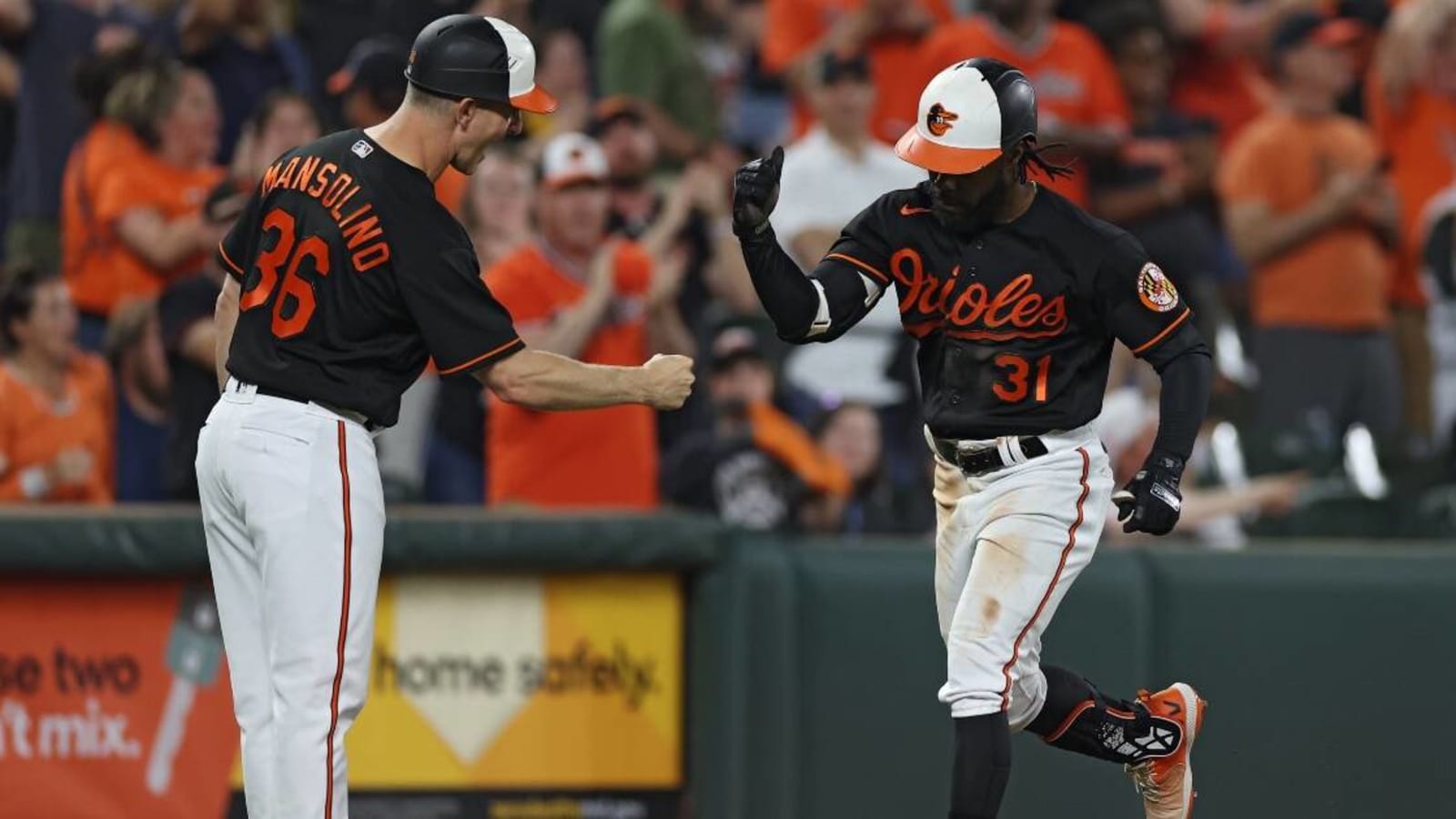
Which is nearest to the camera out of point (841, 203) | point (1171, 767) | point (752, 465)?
point (1171, 767)

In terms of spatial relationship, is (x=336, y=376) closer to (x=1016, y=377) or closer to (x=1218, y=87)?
(x=1016, y=377)

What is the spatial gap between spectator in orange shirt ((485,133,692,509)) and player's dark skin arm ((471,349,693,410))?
2.47m

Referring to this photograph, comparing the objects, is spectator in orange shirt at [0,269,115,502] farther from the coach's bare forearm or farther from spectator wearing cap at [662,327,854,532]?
the coach's bare forearm

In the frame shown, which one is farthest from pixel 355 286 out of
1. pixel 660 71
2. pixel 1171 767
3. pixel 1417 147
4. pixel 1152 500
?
pixel 1417 147

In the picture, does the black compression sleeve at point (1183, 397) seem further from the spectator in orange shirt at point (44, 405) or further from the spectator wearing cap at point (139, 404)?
the spectator wearing cap at point (139, 404)

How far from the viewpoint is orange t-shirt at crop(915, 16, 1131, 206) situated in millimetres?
9109

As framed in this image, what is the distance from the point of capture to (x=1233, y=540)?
26.5 feet

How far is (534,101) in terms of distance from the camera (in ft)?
16.3

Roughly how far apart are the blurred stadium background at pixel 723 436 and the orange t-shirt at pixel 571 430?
16 millimetres

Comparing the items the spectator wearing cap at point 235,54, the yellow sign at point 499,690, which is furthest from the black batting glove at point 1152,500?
the spectator wearing cap at point 235,54

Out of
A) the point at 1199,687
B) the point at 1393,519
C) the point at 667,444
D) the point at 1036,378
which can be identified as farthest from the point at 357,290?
the point at 1393,519

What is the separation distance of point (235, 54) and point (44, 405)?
1.89 m

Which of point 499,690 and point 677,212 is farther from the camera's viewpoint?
point 677,212

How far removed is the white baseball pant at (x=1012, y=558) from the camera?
5.14 metres
